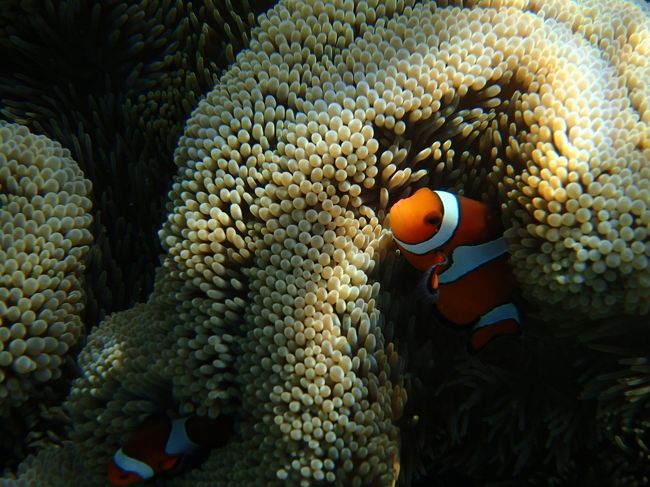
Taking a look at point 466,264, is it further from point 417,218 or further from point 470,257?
point 417,218

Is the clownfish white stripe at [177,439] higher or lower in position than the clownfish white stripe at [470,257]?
lower

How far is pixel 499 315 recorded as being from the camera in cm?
90

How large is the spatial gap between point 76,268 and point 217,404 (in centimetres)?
37

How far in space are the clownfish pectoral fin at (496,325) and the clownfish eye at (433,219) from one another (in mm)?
173

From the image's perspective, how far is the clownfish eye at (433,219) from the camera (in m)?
0.84

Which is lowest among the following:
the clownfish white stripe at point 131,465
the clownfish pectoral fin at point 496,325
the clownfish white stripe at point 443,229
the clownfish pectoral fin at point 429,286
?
the clownfish white stripe at point 131,465

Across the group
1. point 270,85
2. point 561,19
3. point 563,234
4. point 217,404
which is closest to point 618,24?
point 561,19

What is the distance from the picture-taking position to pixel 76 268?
40.1 inches

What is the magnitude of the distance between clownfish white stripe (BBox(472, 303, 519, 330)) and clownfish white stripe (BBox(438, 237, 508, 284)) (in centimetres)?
8

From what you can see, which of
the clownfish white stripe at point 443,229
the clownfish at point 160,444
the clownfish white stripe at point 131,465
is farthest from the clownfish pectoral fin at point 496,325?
the clownfish white stripe at point 131,465

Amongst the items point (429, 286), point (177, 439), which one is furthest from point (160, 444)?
point (429, 286)

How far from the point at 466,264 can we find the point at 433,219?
104 millimetres

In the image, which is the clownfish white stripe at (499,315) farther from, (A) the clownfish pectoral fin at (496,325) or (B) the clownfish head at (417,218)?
(B) the clownfish head at (417,218)

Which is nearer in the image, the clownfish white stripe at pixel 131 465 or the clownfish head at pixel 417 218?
the clownfish head at pixel 417 218
